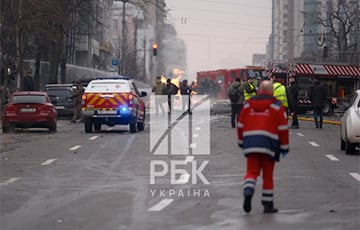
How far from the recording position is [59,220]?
11.1m

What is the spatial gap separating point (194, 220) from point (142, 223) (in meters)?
0.65

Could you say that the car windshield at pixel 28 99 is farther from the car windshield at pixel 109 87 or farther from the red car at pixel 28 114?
the car windshield at pixel 109 87

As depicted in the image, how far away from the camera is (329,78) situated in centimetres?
5247

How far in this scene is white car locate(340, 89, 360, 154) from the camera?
20.6m

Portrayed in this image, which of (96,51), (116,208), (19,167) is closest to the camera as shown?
(116,208)

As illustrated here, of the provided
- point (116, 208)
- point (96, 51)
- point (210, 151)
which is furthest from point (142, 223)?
point (96, 51)

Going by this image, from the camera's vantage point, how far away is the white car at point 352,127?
811 inches

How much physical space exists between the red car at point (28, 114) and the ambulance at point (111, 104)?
1.57 m

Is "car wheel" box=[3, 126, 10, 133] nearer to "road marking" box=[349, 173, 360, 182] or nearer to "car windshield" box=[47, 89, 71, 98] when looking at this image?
"car windshield" box=[47, 89, 71, 98]

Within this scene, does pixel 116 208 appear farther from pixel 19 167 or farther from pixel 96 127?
pixel 96 127

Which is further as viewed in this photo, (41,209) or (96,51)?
(96,51)

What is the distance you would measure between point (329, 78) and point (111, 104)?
25.3m

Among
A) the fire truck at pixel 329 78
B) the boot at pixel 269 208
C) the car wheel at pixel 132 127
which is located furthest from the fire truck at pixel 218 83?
the boot at pixel 269 208

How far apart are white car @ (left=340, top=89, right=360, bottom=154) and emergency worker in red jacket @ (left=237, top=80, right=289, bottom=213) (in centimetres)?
970
